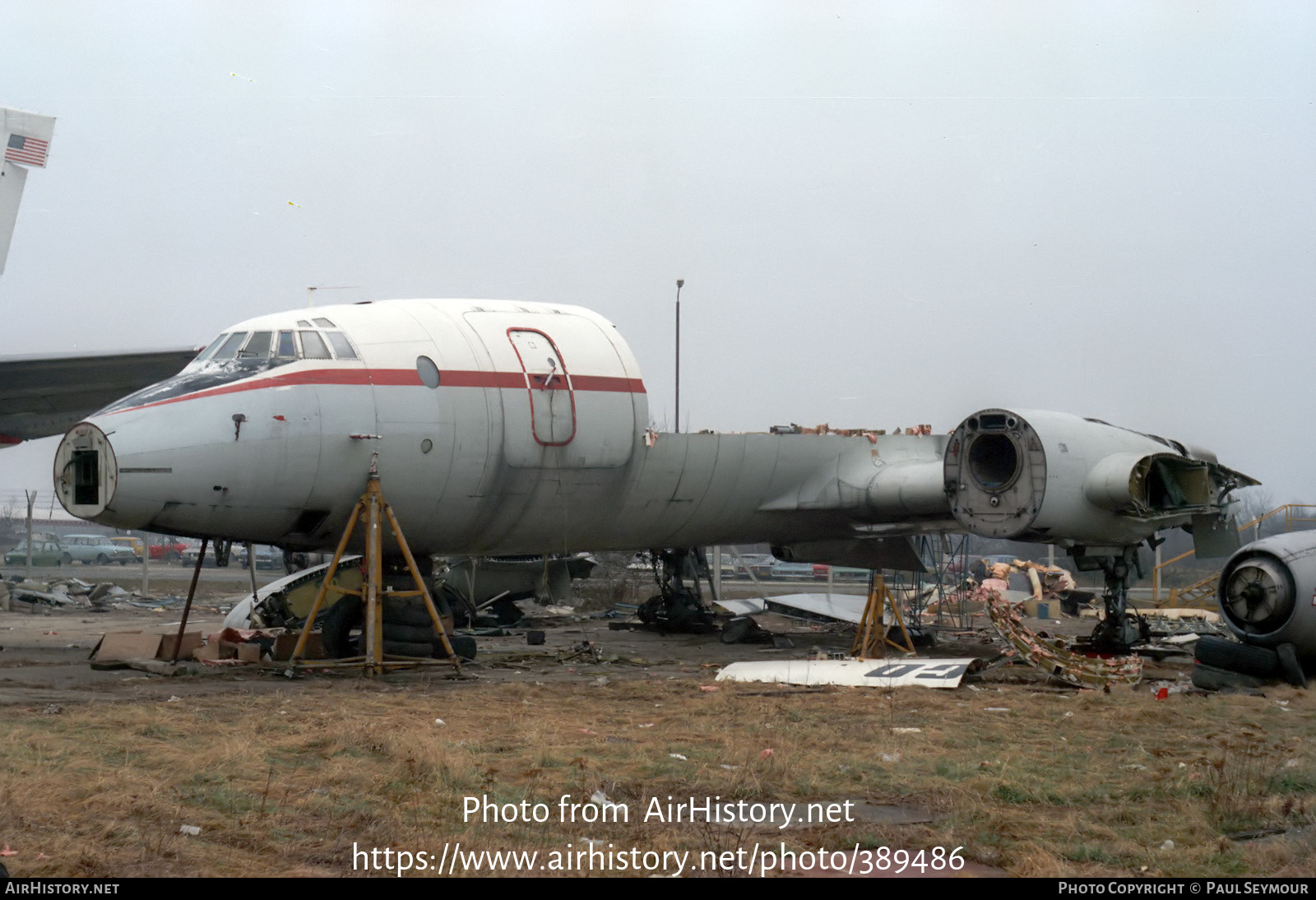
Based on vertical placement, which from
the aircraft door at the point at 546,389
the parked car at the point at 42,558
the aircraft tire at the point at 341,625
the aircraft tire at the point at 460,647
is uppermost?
the aircraft door at the point at 546,389

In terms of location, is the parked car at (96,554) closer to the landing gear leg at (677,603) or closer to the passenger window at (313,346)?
the landing gear leg at (677,603)

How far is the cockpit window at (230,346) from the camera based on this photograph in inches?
522

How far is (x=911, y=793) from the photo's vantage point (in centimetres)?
732

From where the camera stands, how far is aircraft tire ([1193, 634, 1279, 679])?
12.8 meters

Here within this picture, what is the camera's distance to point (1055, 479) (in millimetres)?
Answer: 14469

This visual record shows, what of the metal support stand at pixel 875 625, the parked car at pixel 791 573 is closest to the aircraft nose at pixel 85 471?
the metal support stand at pixel 875 625

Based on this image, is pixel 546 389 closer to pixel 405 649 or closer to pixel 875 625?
pixel 405 649

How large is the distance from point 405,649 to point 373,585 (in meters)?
1.28

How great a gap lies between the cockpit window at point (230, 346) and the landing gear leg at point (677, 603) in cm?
898

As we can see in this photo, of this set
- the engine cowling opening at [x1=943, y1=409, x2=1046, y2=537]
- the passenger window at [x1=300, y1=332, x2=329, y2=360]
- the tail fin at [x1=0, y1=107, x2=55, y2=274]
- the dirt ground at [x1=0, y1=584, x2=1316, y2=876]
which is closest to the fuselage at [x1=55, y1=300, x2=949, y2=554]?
the passenger window at [x1=300, y1=332, x2=329, y2=360]

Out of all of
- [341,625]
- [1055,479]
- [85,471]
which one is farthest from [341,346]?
[1055,479]

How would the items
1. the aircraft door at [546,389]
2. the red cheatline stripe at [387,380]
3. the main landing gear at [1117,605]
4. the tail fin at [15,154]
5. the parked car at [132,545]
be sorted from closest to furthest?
the red cheatline stripe at [387,380], the aircraft door at [546,389], the main landing gear at [1117,605], the tail fin at [15,154], the parked car at [132,545]

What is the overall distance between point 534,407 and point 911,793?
7.71 m

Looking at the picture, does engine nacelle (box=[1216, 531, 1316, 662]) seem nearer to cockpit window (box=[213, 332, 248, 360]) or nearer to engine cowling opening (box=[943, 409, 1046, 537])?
engine cowling opening (box=[943, 409, 1046, 537])
